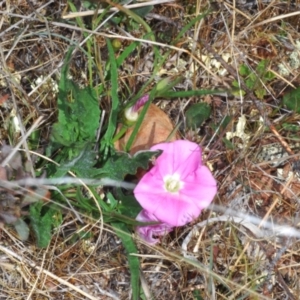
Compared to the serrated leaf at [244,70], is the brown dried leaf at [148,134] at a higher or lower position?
lower

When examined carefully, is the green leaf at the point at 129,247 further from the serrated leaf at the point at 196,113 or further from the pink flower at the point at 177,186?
the serrated leaf at the point at 196,113

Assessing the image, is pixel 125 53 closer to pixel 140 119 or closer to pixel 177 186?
pixel 140 119

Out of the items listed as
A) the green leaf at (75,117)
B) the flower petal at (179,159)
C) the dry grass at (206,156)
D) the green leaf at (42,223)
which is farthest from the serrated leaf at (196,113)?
the green leaf at (42,223)

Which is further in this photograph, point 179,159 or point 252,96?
point 252,96

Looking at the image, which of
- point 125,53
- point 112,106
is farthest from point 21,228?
point 125,53

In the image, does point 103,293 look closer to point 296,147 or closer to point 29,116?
point 29,116
